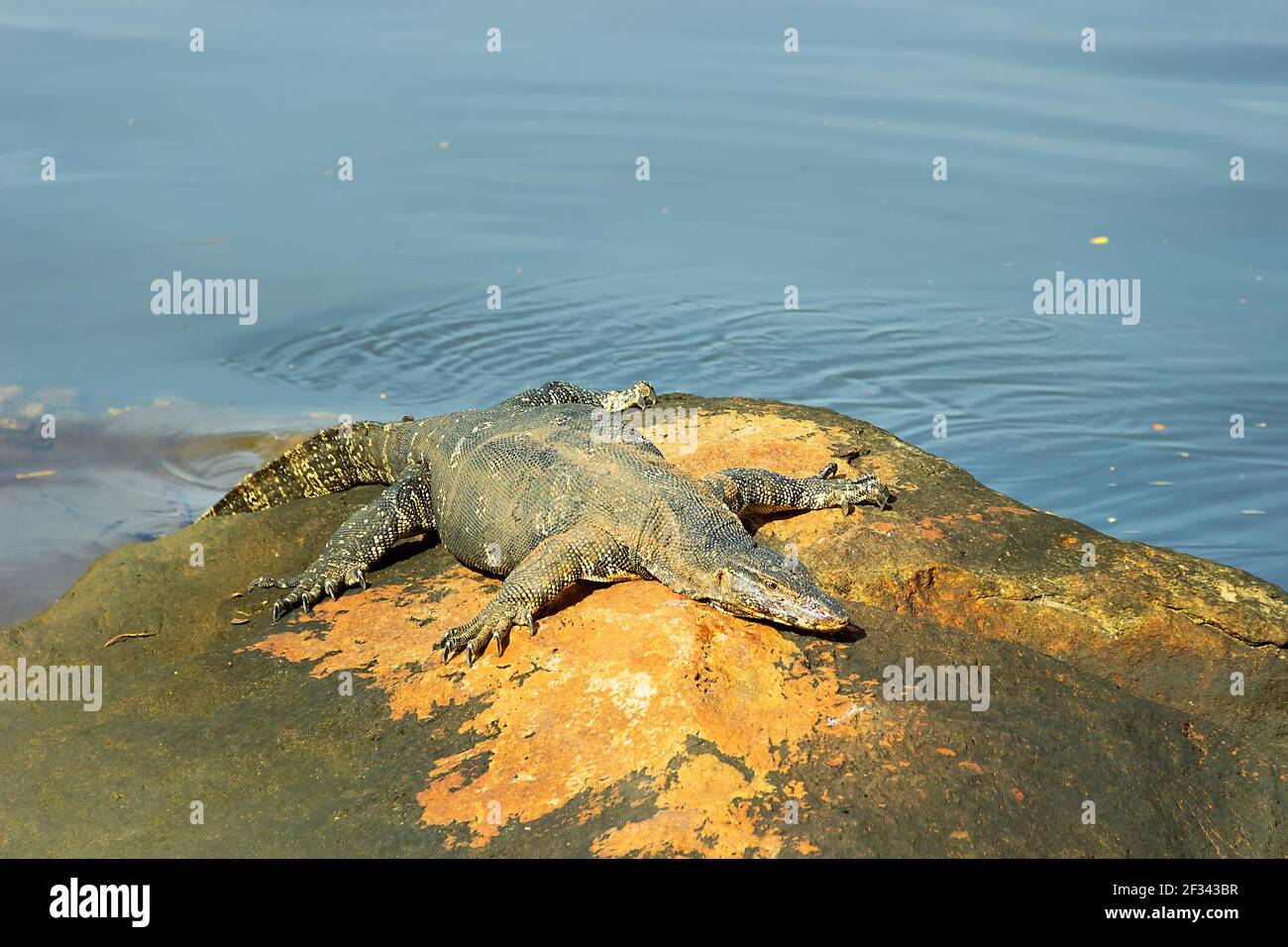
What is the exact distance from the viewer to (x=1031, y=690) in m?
7.12

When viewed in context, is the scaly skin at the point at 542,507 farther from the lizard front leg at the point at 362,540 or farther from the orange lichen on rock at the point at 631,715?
the orange lichen on rock at the point at 631,715

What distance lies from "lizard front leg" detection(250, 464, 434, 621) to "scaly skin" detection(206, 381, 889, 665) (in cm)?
1

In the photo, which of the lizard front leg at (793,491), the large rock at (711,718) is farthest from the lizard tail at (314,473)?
the lizard front leg at (793,491)

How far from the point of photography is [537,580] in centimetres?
786

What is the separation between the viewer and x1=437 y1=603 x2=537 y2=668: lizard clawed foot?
7594 millimetres

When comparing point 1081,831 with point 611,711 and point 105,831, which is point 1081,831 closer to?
point 611,711

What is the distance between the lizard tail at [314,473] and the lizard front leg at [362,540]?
0.92 m

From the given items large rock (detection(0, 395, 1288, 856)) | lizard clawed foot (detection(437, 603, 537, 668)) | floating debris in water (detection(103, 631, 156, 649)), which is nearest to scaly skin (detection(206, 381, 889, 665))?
lizard clawed foot (detection(437, 603, 537, 668))

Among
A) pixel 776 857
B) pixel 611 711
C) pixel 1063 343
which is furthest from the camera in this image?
pixel 1063 343

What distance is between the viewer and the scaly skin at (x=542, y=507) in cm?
764

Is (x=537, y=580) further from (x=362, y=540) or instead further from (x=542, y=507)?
(x=362, y=540)

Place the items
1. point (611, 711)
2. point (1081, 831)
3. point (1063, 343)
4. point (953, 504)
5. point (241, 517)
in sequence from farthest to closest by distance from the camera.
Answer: point (1063, 343)
point (241, 517)
point (953, 504)
point (611, 711)
point (1081, 831)

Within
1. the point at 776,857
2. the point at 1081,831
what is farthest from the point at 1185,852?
the point at 776,857
